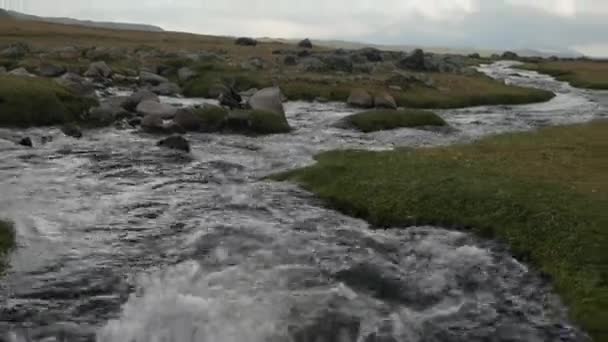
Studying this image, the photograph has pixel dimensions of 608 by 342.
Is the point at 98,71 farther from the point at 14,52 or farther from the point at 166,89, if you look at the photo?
the point at 14,52

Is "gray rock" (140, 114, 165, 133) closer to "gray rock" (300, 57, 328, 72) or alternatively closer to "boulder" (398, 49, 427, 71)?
"gray rock" (300, 57, 328, 72)

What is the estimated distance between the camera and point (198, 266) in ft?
62.6

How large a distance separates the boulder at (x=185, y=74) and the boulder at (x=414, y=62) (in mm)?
39437

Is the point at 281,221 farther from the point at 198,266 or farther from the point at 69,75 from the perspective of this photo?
the point at 69,75

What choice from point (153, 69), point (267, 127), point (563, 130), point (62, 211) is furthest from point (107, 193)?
point (153, 69)

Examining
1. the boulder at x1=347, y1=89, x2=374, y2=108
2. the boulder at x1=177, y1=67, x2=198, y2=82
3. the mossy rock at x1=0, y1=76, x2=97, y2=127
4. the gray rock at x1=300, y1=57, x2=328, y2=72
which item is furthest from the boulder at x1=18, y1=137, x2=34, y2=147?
the gray rock at x1=300, y1=57, x2=328, y2=72

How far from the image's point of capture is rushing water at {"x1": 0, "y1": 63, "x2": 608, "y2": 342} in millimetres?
15602

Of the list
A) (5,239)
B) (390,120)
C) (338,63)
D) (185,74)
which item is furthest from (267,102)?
(338,63)

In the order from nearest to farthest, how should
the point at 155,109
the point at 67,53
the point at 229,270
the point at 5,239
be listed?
the point at 229,270
the point at 5,239
the point at 155,109
the point at 67,53

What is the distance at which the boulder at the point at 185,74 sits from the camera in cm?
6718

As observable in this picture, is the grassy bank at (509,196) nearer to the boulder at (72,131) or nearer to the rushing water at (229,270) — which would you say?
the rushing water at (229,270)

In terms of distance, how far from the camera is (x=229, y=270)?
18922 millimetres

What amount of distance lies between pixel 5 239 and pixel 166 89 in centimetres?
4218

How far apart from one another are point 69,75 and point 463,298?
163 ft
